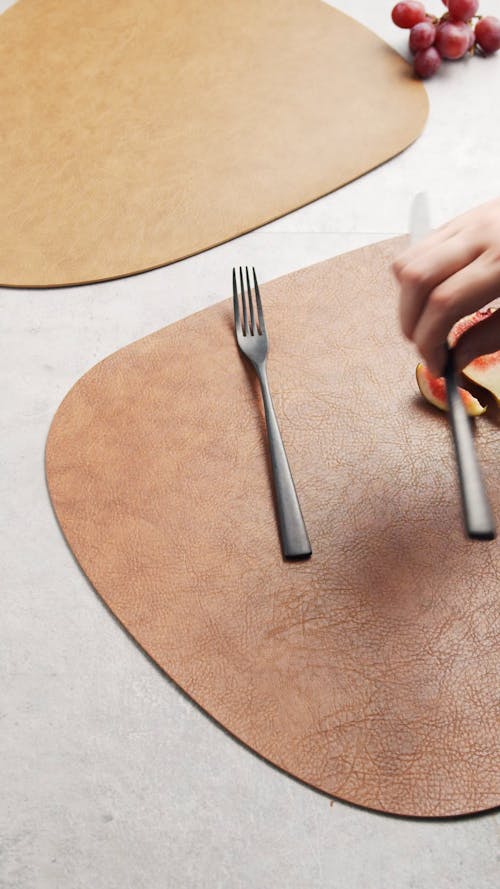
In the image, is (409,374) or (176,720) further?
(409,374)

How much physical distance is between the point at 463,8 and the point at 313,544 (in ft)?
3.29

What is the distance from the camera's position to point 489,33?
141cm

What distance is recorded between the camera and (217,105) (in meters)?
1.35

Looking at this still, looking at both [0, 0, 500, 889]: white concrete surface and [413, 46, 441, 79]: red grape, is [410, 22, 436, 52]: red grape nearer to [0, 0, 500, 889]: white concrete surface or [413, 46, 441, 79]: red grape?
[413, 46, 441, 79]: red grape

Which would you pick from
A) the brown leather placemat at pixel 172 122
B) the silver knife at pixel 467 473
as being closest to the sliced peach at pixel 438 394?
the silver knife at pixel 467 473

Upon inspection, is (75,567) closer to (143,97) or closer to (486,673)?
(486,673)

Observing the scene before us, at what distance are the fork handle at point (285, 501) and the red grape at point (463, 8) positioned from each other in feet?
2.79

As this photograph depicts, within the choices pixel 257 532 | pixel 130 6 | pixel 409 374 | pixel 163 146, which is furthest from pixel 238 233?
pixel 130 6

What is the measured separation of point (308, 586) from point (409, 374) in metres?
0.30

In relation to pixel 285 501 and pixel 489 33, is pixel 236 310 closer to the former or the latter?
pixel 285 501

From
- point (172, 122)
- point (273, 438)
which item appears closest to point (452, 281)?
point (273, 438)

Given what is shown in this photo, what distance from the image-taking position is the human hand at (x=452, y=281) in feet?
2.36

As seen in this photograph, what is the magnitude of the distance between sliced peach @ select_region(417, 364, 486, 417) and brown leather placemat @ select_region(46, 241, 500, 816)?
2 centimetres

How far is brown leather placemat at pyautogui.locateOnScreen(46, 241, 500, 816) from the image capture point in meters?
0.75
